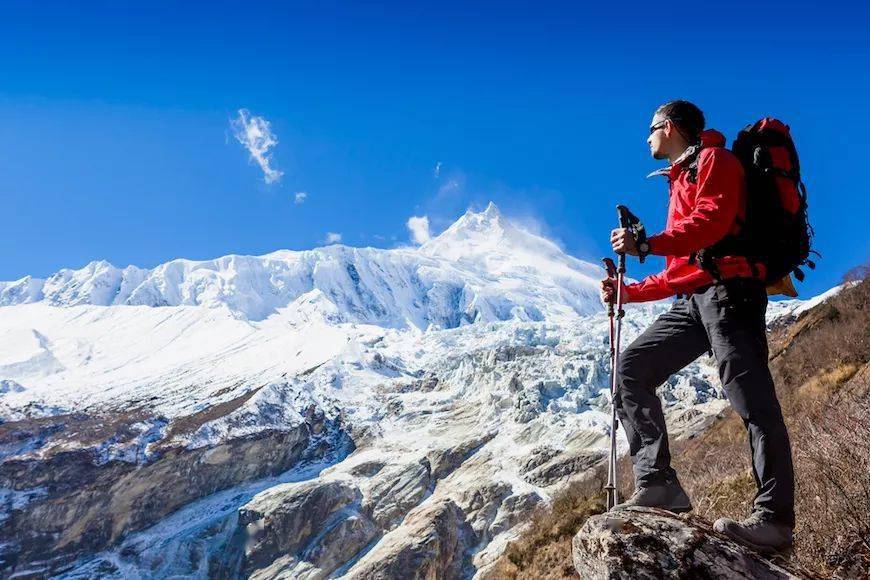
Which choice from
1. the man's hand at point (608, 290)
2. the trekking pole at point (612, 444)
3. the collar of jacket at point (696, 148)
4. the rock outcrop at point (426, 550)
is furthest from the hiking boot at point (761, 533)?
the rock outcrop at point (426, 550)

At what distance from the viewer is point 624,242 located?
4.27 meters

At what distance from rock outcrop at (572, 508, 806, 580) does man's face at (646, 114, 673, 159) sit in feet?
9.11

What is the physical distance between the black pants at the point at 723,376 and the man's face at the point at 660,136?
123 cm

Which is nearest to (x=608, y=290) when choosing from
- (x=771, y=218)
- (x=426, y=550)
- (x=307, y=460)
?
(x=771, y=218)

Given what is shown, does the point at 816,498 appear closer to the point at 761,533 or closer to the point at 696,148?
the point at 761,533

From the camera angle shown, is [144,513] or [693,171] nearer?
[693,171]

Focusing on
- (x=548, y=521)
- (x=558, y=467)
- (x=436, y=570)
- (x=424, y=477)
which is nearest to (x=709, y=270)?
(x=548, y=521)

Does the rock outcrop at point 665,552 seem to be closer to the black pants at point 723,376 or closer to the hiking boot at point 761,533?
the hiking boot at point 761,533

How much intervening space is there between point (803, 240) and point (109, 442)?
139 m

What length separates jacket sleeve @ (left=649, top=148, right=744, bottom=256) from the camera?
3984 millimetres

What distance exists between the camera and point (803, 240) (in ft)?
13.7

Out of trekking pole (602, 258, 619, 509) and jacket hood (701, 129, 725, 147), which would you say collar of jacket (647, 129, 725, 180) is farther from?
trekking pole (602, 258, 619, 509)

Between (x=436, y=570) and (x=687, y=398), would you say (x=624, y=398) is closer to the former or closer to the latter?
(x=436, y=570)

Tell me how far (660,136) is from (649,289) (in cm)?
124
